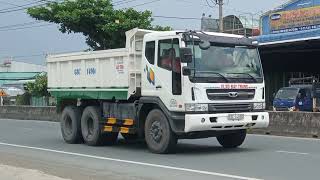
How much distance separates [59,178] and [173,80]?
4588 millimetres

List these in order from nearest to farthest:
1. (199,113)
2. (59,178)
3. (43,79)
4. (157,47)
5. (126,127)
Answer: (59,178) < (199,113) < (157,47) < (126,127) < (43,79)

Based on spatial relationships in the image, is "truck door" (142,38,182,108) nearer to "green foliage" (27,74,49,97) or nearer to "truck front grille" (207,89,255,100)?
"truck front grille" (207,89,255,100)

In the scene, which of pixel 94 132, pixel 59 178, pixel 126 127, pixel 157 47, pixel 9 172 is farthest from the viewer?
pixel 94 132

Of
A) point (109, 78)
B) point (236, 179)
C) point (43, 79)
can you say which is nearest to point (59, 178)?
point (236, 179)

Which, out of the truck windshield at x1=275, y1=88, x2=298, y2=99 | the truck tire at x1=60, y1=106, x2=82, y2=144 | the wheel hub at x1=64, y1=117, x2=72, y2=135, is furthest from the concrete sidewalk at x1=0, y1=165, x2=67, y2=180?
the truck windshield at x1=275, y1=88, x2=298, y2=99

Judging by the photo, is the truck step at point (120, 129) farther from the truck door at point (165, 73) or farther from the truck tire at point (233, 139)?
the truck tire at point (233, 139)

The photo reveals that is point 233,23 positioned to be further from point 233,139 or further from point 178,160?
point 178,160

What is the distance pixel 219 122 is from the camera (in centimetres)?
1369

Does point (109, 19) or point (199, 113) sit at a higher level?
point (109, 19)

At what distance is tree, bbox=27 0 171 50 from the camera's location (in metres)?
35.9

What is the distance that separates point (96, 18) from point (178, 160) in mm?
24389

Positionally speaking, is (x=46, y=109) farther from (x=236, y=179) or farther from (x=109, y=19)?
(x=236, y=179)

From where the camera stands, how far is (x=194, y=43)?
1371 centimetres

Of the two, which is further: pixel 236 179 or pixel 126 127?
pixel 126 127
